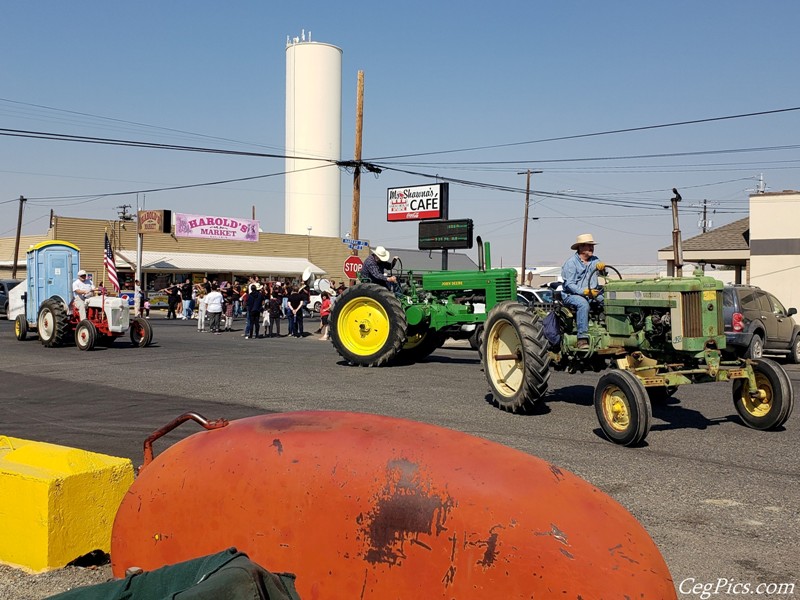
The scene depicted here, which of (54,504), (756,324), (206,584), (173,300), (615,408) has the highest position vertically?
(173,300)

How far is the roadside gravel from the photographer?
4.14 meters

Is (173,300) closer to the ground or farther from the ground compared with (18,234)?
closer to the ground

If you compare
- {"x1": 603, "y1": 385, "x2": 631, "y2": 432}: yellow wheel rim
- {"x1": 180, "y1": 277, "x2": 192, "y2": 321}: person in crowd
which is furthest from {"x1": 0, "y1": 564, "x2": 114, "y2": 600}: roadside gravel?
{"x1": 180, "y1": 277, "x2": 192, "y2": 321}: person in crowd

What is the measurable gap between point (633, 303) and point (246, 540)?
6.88 metres

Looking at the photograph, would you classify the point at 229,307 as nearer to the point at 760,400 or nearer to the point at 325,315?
the point at 325,315

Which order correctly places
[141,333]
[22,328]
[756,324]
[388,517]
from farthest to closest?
[22,328] < [141,333] < [756,324] < [388,517]

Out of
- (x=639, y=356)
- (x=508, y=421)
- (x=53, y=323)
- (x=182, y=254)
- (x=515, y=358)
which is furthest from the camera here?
(x=182, y=254)

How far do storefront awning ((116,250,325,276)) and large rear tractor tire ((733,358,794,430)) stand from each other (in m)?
39.5

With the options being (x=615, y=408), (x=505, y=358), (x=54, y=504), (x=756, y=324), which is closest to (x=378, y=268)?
(x=505, y=358)

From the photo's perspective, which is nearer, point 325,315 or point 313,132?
point 325,315

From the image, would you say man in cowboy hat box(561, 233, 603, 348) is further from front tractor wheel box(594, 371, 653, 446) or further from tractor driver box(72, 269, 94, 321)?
tractor driver box(72, 269, 94, 321)

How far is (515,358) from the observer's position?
1011cm

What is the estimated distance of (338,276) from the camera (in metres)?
60.4

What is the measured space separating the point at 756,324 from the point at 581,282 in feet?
28.2
